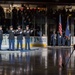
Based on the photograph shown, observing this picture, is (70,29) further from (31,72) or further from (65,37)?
(31,72)

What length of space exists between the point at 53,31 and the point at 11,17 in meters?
5.26

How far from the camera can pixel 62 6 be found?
46.2 meters

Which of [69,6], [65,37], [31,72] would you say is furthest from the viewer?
[69,6]

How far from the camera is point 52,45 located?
4506 cm

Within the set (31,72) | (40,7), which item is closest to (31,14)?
(40,7)

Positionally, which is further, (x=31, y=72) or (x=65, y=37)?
(x=65, y=37)

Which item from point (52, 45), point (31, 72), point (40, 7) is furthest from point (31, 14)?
point (31, 72)

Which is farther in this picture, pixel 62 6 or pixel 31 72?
pixel 62 6

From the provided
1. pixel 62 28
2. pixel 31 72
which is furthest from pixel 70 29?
pixel 31 72

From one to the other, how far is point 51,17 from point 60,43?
3.47m

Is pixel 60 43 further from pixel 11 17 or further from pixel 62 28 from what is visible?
pixel 11 17

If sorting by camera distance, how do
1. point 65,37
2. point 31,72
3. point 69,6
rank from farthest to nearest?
point 69,6 → point 65,37 → point 31,72

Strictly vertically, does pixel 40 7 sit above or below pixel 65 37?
above

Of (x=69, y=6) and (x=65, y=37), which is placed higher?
(x=69, y=6)
